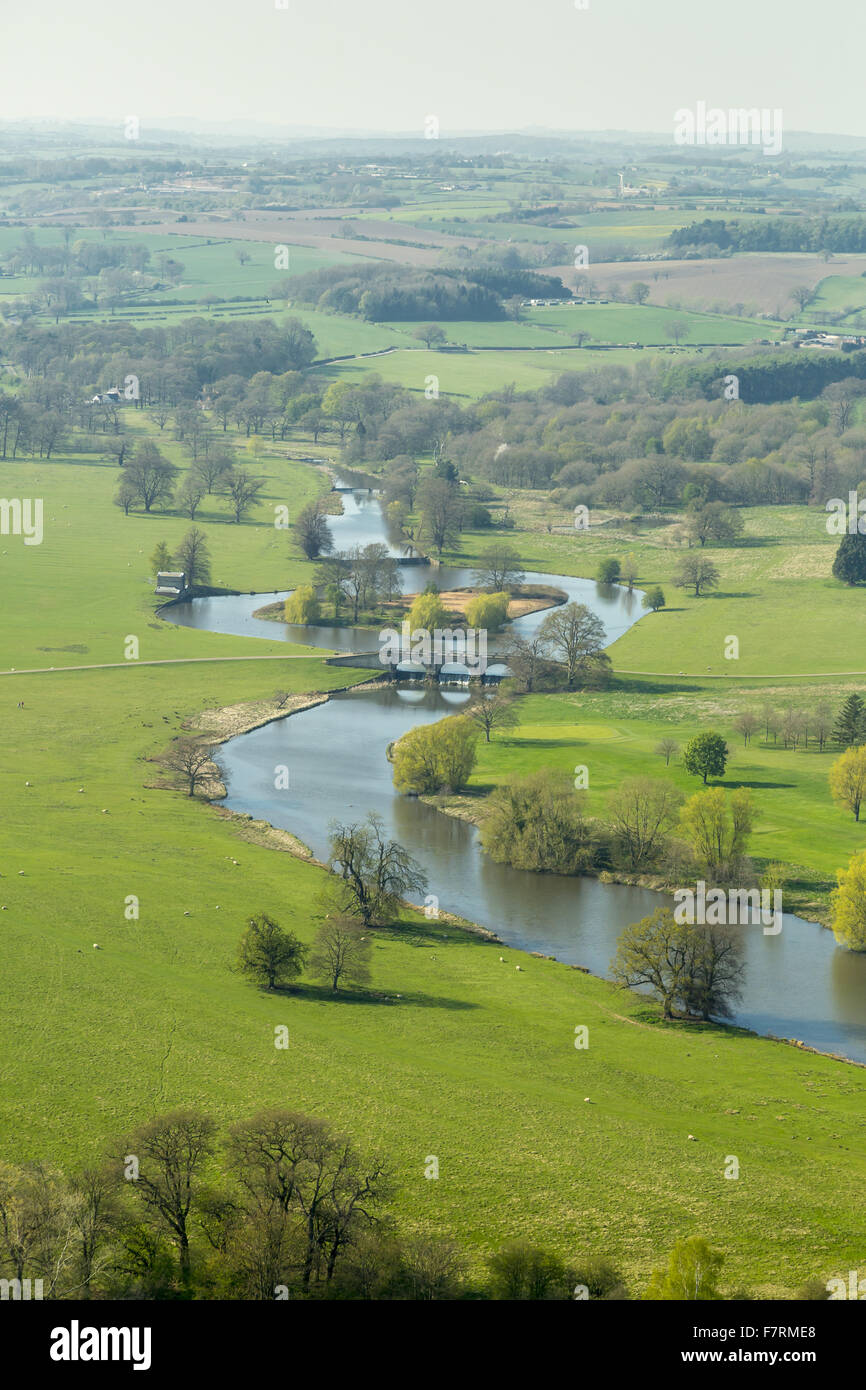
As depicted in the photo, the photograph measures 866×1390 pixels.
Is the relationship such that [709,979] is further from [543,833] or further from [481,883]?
[543,833]

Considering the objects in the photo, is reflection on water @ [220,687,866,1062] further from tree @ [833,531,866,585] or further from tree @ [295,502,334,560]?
tree @ [833,531,866,585]

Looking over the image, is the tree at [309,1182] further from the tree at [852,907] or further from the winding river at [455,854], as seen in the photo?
the tree at [852,907]

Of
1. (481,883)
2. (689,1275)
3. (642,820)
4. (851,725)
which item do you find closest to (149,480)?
(851,725)

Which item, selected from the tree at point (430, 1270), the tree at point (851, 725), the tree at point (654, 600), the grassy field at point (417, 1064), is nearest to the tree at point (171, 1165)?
the grassy field at point (417, 1064)

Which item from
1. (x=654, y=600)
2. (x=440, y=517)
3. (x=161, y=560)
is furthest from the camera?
(x=440, y=517)

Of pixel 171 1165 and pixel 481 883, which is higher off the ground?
pixel 171 1165
